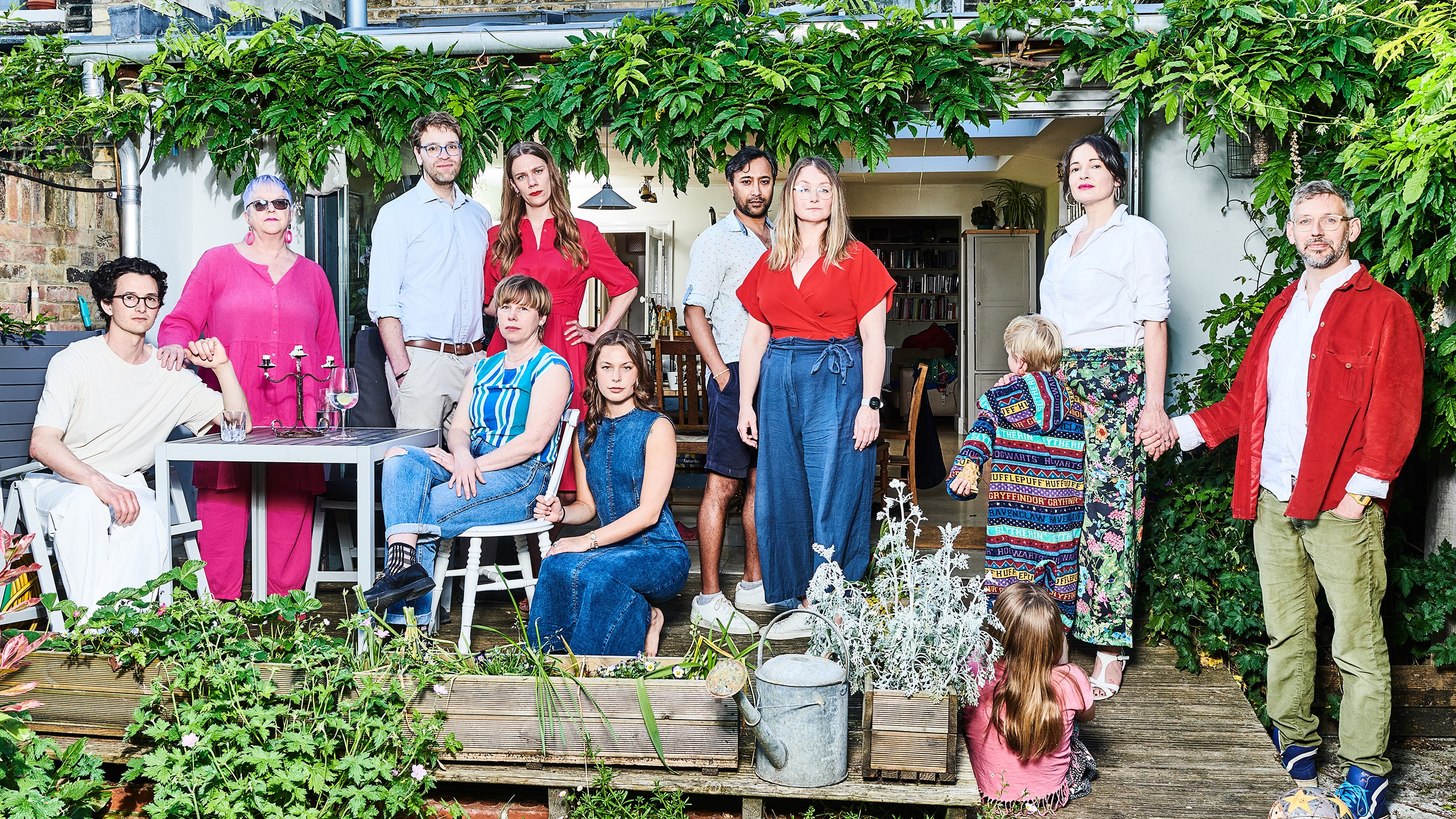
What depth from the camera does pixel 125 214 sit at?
4.65m

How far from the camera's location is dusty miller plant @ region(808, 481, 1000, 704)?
249 cm

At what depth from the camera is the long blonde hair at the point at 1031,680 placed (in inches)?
103

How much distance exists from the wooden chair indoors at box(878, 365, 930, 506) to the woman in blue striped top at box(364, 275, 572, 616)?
115cm

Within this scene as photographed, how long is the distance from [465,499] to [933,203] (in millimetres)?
9170

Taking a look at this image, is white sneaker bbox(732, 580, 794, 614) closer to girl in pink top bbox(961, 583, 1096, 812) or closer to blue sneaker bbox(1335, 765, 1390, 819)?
girl in pink top bbox(961, 583, 1096, 812)

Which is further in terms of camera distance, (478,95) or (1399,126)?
(478,95)

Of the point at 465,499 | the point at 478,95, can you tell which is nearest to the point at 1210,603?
the point at 465,499

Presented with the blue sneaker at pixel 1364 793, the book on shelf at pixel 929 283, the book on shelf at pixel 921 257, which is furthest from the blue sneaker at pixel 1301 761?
the book on shelf at pixel 921 257

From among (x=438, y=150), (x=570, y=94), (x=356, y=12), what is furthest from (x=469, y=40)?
(x=356, y=12)

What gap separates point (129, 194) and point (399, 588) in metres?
2.72

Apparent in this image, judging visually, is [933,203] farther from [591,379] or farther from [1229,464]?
[591,379]

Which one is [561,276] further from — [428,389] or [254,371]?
[254,371]

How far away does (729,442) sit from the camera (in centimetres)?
383

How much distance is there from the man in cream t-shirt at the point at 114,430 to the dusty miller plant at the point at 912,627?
6.96ft
